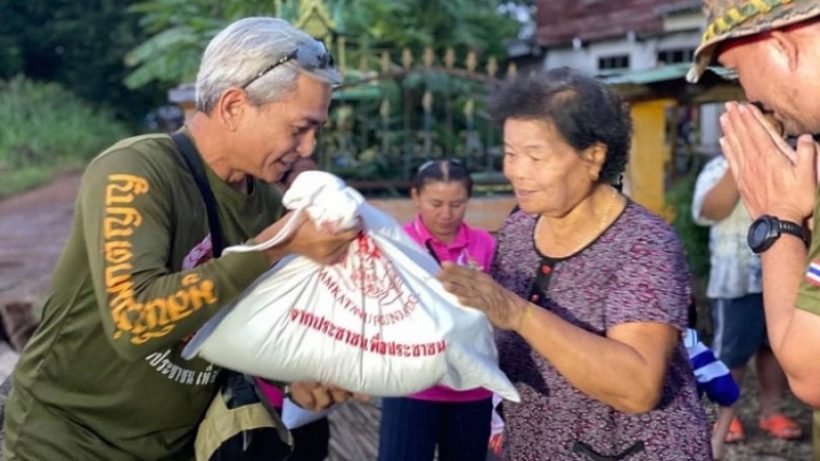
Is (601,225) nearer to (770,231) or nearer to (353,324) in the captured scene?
(770,231)

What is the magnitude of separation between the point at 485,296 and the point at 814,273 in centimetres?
64

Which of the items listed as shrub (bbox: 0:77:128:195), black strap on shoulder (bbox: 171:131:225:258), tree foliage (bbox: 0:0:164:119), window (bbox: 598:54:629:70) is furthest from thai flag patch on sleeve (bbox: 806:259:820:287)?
tree foliage (bbox: 0:0:164:119)

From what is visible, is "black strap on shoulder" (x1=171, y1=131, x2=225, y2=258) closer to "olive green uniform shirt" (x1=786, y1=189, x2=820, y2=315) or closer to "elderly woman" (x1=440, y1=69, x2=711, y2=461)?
"elderly woman" (x1=440, y1=69, x2=711, y2=461)

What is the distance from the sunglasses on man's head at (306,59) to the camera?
2176 millimetres

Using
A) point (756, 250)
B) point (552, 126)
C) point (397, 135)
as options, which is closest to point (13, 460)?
point (552, 126)

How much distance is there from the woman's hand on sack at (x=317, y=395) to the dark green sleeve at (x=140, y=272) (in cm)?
40

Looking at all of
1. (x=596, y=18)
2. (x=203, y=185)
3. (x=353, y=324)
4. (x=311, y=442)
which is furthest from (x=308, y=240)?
(x=596, y=18)

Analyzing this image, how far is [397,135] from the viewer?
7602 millimetres

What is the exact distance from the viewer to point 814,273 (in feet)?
5.56

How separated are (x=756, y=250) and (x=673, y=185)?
5456 millimetres

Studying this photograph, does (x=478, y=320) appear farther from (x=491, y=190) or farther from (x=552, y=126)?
(x=491, y=190)

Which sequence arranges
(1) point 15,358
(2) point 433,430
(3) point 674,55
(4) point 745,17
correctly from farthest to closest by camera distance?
(3) point 674,55
(1) point 15,358
(2) point 433,430
(4) point 745,17

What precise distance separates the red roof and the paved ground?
8126 mm

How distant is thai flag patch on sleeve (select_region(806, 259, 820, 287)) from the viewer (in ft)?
5.53
